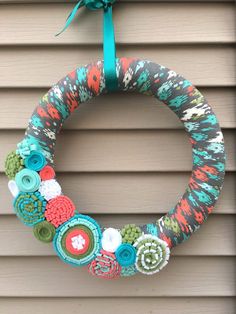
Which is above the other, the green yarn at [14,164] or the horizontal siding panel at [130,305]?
the green yarn at [14,164]

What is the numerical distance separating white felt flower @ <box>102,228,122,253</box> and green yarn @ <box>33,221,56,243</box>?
14cm

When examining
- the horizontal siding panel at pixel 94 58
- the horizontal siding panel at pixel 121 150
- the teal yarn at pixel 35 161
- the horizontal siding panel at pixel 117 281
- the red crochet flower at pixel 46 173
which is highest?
the horizontal siding panel at pixel 94 58

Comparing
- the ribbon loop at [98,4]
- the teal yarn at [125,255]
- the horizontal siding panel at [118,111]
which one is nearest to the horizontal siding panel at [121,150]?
the horizontal siding panel at [118,111]

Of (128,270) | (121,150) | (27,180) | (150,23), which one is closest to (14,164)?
(27,180)

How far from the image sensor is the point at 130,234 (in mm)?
1146

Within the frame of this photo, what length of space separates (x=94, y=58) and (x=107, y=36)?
0.32 ft

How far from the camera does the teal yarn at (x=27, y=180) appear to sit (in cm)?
111

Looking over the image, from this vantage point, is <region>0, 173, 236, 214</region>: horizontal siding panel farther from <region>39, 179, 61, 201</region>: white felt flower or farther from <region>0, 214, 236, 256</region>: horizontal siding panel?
<region>39, 179, 61, 201</region>: white felt flower

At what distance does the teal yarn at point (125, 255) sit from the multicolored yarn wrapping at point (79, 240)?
6 centimetres

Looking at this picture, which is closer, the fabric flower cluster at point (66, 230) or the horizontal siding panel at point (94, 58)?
the fabric flower cluster at point (66, 230)

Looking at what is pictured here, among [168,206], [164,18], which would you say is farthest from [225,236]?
[164,18]

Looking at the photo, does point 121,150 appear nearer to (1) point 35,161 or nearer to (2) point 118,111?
(2) point 118,111

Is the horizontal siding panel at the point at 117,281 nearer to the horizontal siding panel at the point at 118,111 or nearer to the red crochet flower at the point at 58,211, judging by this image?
the red crochet flower at the point at 58,211

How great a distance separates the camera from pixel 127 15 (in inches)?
47.6
